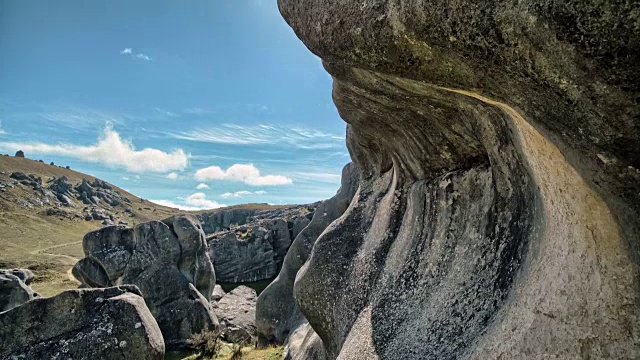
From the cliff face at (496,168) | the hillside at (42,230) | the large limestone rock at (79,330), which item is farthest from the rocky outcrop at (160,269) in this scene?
the cliff face at (496,168)

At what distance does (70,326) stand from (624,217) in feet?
48.6

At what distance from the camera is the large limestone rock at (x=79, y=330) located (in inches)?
503

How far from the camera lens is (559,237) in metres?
5.42

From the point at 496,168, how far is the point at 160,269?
33.5m

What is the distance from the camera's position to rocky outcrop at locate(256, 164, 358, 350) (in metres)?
31.0

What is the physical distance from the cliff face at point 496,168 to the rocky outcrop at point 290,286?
19537 millimetres

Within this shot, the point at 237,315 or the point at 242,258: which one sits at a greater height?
the point at 242,258

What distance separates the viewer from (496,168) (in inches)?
301

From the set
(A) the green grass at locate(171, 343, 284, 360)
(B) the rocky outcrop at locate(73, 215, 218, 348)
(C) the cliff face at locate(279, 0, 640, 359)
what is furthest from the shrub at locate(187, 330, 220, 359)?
(C) the cliff face at locate(279, 0, 640, 359)

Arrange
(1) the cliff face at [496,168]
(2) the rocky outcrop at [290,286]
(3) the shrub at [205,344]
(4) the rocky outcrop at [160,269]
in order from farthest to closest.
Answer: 1. (4) the rocky outcrop at [160,269]
2. (2) the rocky outcrop at [290,286]
3. (3) the shrub at [205,344]
4. (1) the cliff face at [496,168]

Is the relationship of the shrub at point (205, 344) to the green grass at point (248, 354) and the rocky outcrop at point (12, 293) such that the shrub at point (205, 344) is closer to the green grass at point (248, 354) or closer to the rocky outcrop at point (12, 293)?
the green grass at point (248, 354)

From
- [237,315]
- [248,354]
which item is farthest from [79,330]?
[237,315]

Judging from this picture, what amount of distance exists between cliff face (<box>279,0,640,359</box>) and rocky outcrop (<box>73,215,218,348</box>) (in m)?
25.1

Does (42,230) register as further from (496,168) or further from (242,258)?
(496,168)
